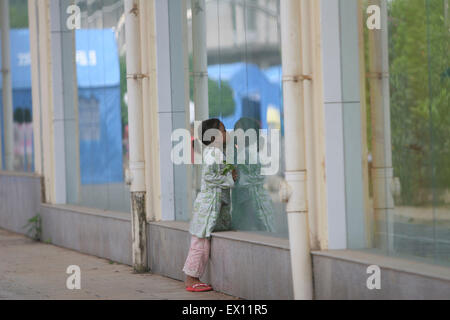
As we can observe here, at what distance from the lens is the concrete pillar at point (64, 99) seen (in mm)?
15586

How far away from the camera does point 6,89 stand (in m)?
21.0

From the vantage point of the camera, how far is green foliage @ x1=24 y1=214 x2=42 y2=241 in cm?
1645

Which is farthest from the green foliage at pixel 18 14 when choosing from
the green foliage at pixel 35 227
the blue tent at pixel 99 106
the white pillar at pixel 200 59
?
the white pillar at pixel 200 59

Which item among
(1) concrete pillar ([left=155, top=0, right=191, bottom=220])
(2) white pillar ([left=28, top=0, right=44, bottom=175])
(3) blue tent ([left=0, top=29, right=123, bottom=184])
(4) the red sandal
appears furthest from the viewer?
(2) white pillar ([left=28, top=0, right=44, bottom=175])

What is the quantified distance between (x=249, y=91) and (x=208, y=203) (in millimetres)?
1252

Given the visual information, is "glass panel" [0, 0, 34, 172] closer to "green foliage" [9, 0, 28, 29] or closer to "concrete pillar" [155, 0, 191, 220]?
"green foliage" [9, 0, 28, 29]

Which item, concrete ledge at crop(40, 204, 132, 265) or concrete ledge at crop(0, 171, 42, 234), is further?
concrete ledge at crop(0, 171, 42, 234)

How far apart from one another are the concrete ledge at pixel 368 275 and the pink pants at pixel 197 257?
82.5 inches

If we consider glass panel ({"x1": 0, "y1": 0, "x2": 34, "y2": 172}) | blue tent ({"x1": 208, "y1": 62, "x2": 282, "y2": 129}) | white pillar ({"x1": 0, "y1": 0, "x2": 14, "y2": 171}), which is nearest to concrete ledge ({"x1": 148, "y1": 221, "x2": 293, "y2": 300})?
blue tent ({"x1": 208, "y1": 62, "x2": 282, "y2": 129})

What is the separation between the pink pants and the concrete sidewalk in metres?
0.24

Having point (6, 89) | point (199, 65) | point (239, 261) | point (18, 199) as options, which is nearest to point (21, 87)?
point (6, 89)

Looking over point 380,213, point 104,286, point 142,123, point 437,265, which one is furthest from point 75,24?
point 437,265

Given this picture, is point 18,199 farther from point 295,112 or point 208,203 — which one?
point 295,112
